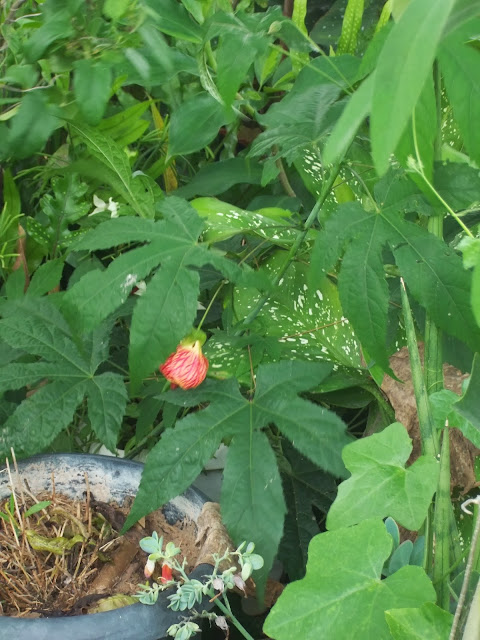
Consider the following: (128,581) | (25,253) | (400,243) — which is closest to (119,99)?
(25,253)

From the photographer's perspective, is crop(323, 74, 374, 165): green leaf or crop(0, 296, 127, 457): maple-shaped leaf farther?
crop(0, 296, 127, 457): maple-shaped leaf

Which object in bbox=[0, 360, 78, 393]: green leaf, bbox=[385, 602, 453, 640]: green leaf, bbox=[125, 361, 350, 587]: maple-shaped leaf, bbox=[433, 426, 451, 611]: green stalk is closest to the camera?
bbox=[385, 602, 453, 640]: green leaf

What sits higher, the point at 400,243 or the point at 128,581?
the point at 400,243

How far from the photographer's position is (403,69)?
0.80 feet

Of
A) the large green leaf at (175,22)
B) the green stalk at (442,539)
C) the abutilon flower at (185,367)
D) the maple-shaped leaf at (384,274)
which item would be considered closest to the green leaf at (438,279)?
the maple-shaped leaf at (384,274)

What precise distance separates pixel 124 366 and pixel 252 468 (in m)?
0.41

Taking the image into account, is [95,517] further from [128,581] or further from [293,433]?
[293,433]

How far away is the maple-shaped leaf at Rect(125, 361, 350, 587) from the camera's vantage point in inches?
25.8

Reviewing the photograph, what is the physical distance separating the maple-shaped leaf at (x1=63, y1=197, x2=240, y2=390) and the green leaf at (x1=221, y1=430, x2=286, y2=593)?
13 cm

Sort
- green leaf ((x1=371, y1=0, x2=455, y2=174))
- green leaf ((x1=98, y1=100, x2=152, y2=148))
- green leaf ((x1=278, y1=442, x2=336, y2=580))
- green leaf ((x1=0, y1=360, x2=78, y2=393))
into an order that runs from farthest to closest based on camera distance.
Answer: green leaf ((x1=98, y1=100, x2=152, y2=148))
green leaf ((x1=278, y1=442, x2=336, y2=580))
green leaf ((x1=0, y1=360, x2=78, y2=393))
green leaf ((x1=371, y1=0, x2=455, y2=174))

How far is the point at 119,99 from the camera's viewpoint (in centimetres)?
112

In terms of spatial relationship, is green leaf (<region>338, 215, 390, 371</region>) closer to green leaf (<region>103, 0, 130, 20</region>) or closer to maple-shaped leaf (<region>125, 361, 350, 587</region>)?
maple-shaped leaf (<region>125, 361, 350, 587</region>)

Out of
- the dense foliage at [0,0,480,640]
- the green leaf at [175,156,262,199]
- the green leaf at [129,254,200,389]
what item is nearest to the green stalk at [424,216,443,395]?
the dense foliage at [0,0,480,640]

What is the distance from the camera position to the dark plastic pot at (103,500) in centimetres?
57
